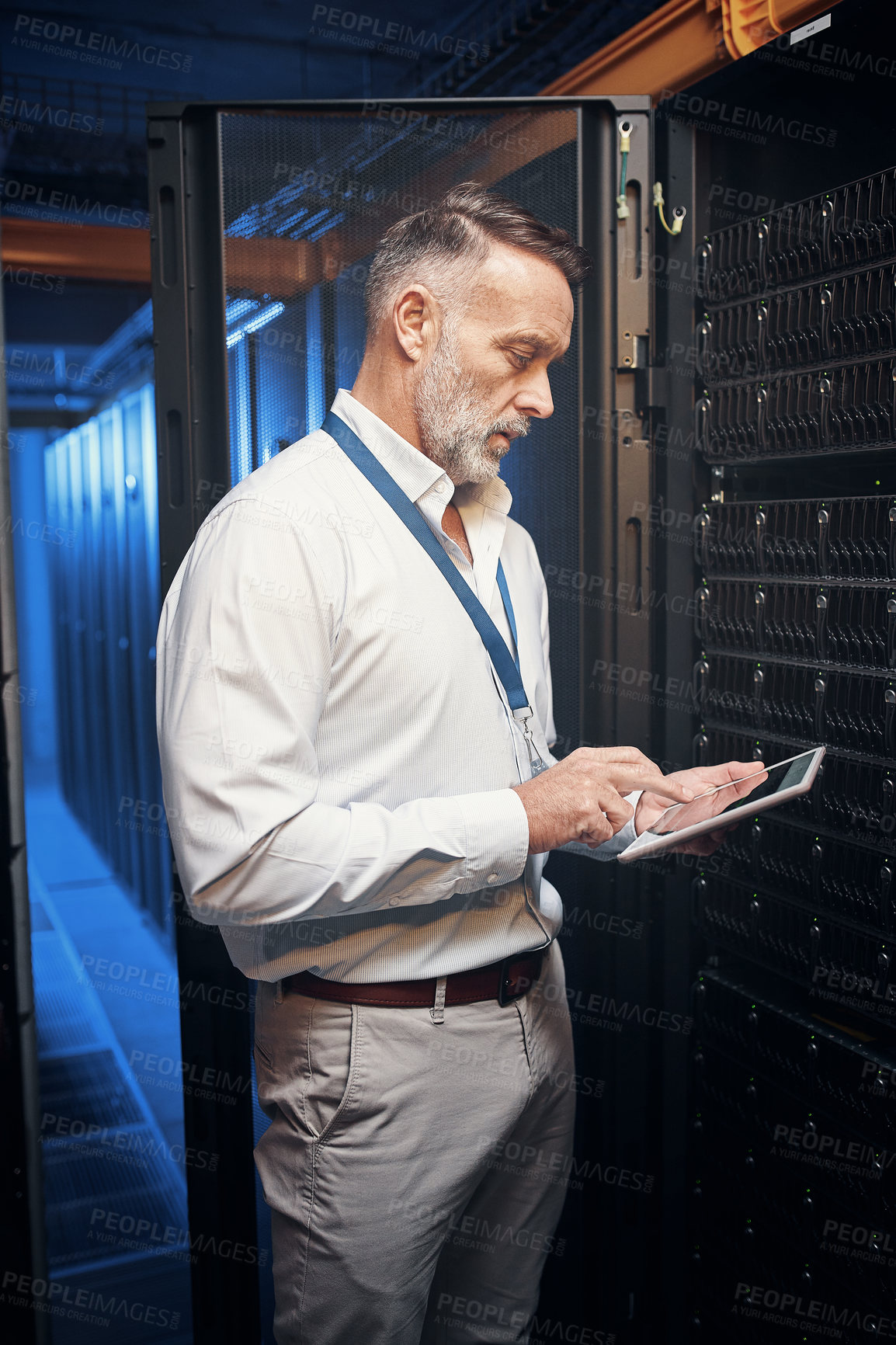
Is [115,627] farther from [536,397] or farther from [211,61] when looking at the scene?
[536,397]

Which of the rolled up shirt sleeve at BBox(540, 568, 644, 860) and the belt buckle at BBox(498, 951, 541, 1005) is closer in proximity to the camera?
the belt buckle at BBox(498, 951, 541, 1005)

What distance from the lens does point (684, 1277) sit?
78.2 inches

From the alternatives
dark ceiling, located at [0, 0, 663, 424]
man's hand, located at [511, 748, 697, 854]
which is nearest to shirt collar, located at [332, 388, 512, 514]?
man's hand, located at [511, 748, 697, 854]

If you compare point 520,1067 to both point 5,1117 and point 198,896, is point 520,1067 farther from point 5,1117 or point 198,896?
point 5,1117

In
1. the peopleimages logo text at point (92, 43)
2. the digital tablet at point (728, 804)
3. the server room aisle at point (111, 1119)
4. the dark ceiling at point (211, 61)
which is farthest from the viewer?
the peopleimages logo text at point (92, 43)

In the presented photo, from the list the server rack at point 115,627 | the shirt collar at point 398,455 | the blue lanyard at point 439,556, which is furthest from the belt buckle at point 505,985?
the server rack at point 115,627

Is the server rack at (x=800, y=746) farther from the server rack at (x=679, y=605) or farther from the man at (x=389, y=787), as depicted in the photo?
the man at (x=389, y=787)

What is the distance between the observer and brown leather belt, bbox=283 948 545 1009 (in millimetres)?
1428

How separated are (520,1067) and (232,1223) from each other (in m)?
0.68

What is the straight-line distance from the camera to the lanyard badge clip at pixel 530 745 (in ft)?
5.03

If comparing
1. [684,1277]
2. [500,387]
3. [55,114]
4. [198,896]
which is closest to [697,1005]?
[684,1277]

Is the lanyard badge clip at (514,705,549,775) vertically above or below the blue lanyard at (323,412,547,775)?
below

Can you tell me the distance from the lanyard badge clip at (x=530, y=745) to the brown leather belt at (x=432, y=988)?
277mm

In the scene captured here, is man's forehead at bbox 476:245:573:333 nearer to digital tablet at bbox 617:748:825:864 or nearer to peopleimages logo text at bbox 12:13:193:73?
digital tablet at bbox 617:748:825:864
